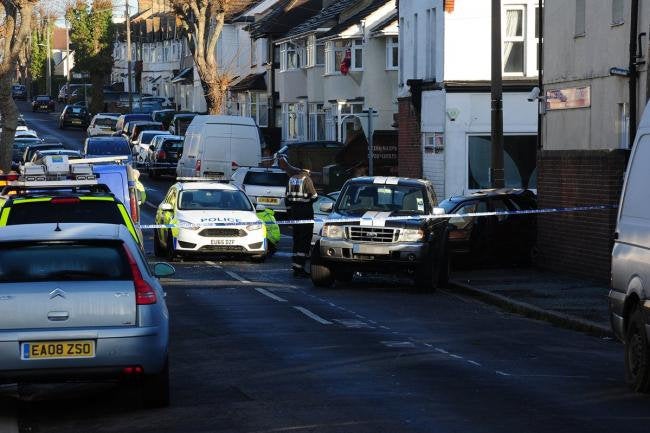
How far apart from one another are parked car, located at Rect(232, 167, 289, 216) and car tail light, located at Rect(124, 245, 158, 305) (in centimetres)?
2914

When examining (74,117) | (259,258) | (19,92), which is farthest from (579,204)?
(19,92)

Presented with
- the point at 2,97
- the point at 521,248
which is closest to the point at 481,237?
the point at 521,248

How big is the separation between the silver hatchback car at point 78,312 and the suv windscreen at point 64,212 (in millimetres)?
3676

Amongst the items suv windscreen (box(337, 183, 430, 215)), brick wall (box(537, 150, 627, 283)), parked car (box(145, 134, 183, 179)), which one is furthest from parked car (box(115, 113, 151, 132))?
suv windscreen (box(337, 183, 430, 215))

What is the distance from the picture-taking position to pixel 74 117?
9369 cm

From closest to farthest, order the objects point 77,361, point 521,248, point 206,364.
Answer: point 77,361
point 206,364
point 521,248

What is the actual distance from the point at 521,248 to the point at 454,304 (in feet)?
20.6

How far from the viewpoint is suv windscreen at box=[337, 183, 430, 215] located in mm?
23031

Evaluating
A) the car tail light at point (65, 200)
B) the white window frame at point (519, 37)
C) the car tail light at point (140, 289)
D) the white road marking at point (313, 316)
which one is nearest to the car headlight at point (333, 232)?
the white road marking at point (313, 316)

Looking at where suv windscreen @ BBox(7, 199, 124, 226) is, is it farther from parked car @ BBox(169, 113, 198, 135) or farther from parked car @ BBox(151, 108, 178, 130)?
parked car @ BBox(151, 108, 178, 130)

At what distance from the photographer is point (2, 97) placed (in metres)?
45.1

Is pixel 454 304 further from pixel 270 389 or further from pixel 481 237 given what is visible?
pixel 270 389

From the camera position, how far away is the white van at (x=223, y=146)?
1731 inches

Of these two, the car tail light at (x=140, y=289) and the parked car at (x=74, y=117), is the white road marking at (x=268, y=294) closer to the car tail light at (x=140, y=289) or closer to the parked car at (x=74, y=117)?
the car tail light at (x=140, y=289)
